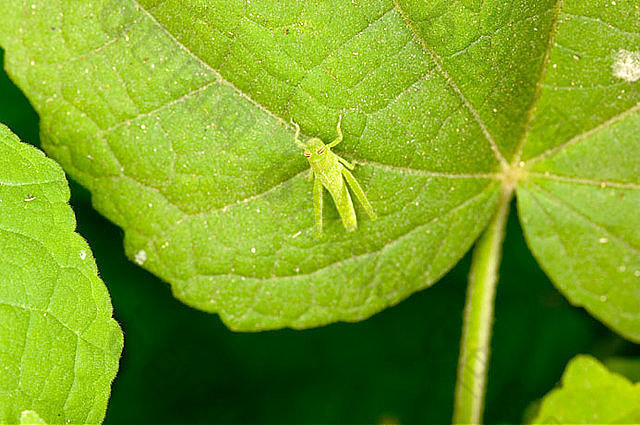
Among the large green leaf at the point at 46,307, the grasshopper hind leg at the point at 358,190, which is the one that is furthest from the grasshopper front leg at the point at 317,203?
the large green leaf at the point at 46,307

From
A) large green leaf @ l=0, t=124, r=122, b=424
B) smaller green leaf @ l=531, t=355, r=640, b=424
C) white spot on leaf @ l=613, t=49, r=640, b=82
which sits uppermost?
white spot on leaf @ l=613, t=49, r=640, b=82

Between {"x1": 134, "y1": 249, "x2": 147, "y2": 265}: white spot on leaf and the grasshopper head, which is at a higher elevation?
the grasshopper head

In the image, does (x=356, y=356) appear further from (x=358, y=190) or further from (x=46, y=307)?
→ (x=46, y=307)

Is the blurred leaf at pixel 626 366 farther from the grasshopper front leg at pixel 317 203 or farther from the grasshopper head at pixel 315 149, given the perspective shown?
the grasshopper head at pixel 315 149

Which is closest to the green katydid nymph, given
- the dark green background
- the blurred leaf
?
Result: the dark green background

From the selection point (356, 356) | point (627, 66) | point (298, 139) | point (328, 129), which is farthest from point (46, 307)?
point (627, 66)

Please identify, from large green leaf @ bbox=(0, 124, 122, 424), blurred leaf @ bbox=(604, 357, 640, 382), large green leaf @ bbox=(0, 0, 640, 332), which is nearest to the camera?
large green leaf @ bbox=(0, 124, 122, 424)

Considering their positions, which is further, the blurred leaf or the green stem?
the blurred leaf

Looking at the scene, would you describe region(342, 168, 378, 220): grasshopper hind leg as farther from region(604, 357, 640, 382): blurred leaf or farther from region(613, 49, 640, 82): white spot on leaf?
region(604, 357, 640, 382): blurred leaf

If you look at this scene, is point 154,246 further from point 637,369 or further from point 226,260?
point 637,369
